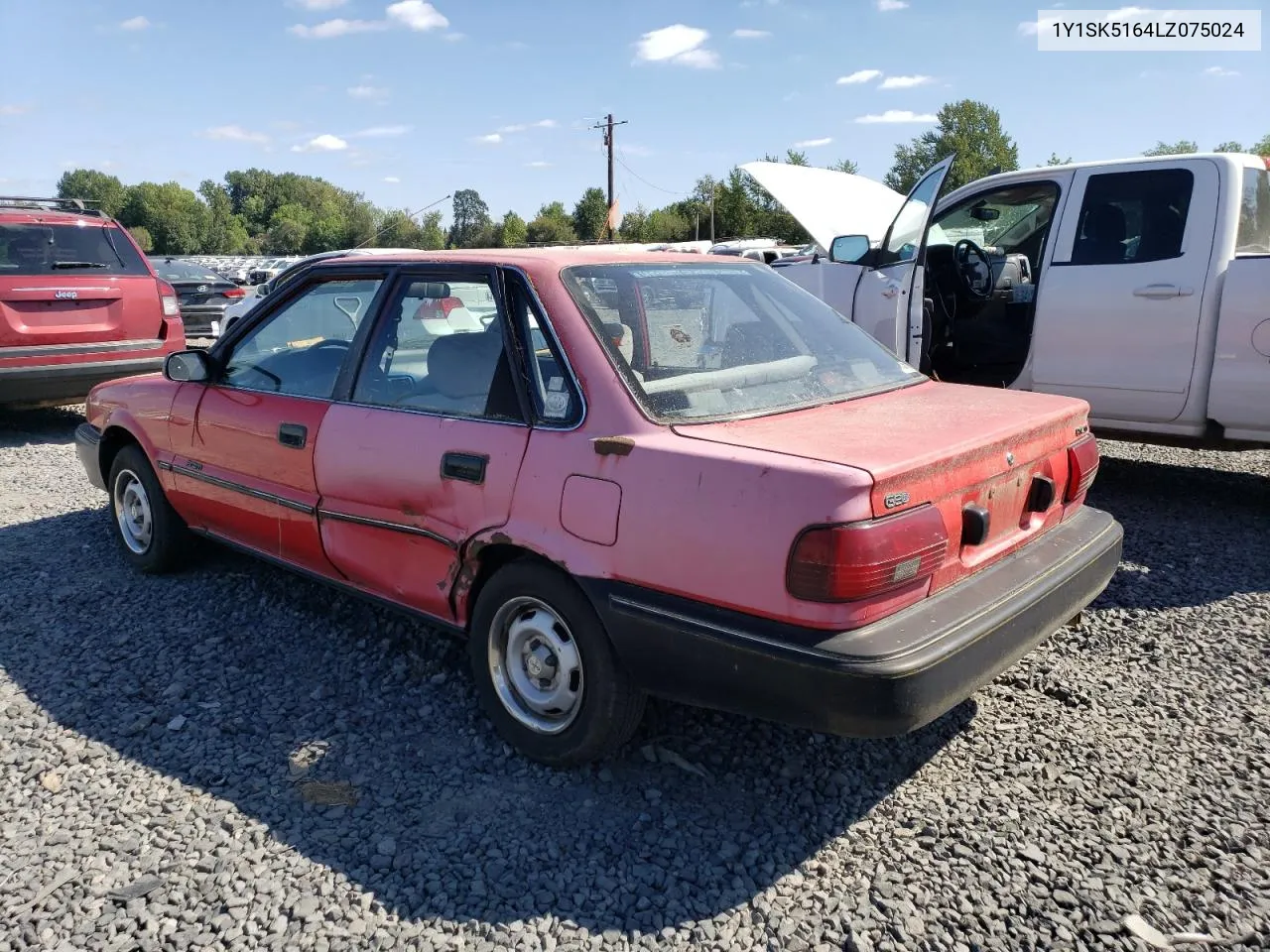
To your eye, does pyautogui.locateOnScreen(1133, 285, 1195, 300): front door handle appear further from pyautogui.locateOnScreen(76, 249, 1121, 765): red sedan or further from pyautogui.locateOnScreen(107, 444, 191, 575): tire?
pyautogui.locateOnScreen(107, 444, 191, 575): tire

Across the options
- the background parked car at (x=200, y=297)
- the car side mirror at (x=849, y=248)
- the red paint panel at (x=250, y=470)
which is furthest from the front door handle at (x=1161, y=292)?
the background parked car at (x=200, y=297)

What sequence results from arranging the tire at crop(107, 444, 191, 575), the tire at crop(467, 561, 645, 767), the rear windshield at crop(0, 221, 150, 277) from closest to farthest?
1. the tire at crop(467, 561, 645, 767)
2. the tire at crop(107, 444, 191, 575)
3. the rear windshield at crop(0, 221, 150, 277)

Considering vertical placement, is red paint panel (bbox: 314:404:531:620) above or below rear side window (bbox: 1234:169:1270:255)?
below

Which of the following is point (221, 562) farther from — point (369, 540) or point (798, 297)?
point (798, 297)

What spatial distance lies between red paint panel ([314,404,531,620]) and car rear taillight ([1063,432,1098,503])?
5.73ft

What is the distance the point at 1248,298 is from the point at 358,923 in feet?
16.8

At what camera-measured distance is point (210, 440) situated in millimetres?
4184

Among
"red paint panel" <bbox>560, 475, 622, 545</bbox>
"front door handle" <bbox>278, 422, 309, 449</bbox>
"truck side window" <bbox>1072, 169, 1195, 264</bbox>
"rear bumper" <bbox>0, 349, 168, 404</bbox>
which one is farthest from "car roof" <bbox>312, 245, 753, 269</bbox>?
"rear bumper" <bbox>0, 349, 168, 404</bbox>

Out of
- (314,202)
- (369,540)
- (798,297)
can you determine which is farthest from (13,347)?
(314,202)

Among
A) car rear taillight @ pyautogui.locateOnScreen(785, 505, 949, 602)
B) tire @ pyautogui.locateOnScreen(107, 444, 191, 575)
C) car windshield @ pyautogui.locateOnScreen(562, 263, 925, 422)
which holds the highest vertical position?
car windshield @ pyautogui.locateOnScreen(562, 263, 925, 422)

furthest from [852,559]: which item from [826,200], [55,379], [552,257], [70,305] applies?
[70,305]

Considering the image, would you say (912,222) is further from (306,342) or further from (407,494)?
(407,494)

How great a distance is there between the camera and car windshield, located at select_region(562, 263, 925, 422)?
2889 mm

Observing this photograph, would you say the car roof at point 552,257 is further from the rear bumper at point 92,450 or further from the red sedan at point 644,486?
the rear bumper at point 92,450
